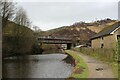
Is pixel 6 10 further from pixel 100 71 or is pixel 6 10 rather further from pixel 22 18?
pixel 100 71

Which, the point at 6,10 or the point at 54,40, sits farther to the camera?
the point at 54,40

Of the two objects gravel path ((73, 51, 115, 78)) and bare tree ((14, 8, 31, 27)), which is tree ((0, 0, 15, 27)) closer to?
bare tree ((14, 8, 31, 27))

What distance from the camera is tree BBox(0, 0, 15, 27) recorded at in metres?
61.8

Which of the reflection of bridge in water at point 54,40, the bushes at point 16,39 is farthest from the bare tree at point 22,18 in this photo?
the reflection of bridge in water at point 54,40

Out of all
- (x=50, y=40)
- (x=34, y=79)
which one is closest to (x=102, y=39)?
(x=34, y=79)

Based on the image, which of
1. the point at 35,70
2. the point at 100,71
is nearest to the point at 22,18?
the point at 35,70

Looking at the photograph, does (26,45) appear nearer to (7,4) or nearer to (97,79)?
(7,4)

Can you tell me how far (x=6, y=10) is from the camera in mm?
63781

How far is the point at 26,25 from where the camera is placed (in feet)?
279

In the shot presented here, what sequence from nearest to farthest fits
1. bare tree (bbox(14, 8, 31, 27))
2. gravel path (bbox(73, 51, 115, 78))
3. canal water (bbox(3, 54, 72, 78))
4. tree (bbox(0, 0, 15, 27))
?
gravel path (bbox(73, 51, 115, 78)) < canal water (bbox(3, 54, 72, 78)) < tree (bbox(0, 0, 15, 27)) < bare tree (bbox(14, 8, 31, 27))

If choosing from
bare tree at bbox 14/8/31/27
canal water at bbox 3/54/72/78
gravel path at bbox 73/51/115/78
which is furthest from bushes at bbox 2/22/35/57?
gravel path at bbox 73/51/115/78

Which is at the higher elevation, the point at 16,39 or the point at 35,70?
the point at 16,39

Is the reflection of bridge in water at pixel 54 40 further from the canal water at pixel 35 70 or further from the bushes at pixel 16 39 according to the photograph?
the canal water at pixel 35 70

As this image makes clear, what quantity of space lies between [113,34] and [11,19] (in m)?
29.0
